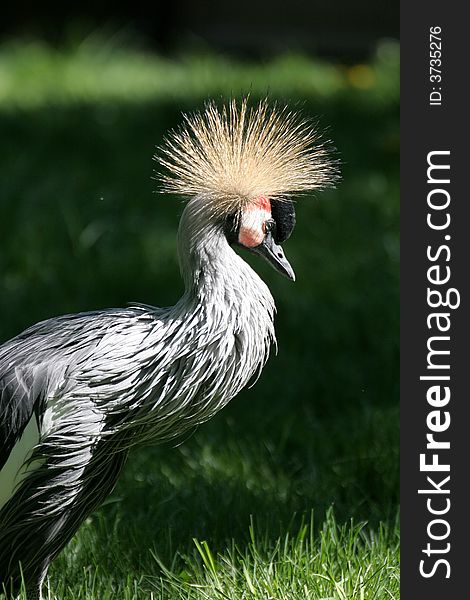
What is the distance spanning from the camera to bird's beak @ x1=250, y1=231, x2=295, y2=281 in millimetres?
2279

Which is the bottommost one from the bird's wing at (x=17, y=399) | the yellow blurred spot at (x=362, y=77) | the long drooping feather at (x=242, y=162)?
the bird's wing at (x=17, y=399)

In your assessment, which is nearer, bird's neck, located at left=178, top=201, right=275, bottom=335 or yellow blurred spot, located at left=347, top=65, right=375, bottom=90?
bird's neck, located at left=178, top=201, right=275, bottom=335

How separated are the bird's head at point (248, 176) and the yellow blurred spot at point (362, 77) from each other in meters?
4.61

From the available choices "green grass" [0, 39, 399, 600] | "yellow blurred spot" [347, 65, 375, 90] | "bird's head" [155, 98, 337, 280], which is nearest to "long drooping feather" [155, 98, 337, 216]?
"bird's head" [155, 98, 337, 280]

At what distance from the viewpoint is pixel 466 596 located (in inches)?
98.0

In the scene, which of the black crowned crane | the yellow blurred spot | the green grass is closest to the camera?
the black crowned crane

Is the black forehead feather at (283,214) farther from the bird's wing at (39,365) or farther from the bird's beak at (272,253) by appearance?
the bird's wing at (39,365)

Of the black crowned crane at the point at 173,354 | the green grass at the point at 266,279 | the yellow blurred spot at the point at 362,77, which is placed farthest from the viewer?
the yellow blurred spot at the point at 362,77

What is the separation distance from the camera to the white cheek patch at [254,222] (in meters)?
2.23

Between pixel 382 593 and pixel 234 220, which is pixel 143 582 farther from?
pixel 234 220

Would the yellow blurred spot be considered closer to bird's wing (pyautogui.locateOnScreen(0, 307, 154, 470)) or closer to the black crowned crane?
the black crowned crane

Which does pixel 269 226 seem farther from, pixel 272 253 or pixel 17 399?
pixel 17 399

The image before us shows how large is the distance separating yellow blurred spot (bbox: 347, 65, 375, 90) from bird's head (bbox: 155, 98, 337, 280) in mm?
4613

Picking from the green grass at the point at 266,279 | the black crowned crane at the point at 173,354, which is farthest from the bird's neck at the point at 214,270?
the green grass at the point at 266,279
